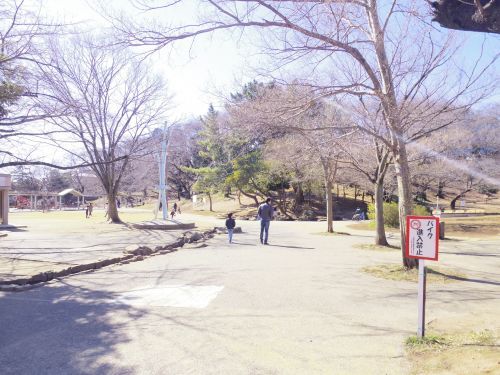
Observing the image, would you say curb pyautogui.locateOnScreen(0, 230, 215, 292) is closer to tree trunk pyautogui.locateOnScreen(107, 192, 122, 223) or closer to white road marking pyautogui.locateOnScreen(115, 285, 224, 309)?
white road marking pyautogui.locateOnScreen(115, 285, 224, 309)

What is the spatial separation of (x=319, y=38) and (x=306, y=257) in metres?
6.36

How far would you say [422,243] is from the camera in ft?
16.7

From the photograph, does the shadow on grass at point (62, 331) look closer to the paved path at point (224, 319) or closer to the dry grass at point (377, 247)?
the paved path at point (224, 319)

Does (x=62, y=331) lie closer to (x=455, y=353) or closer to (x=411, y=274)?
(x=455, y=353)

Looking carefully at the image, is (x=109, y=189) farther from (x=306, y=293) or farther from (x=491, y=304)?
(x=491, y=304)

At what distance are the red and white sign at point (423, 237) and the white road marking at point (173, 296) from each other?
3.17 m

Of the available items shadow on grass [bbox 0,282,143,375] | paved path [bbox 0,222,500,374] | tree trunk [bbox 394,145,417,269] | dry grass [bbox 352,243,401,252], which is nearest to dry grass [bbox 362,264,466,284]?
tree trunk [bbox 394,145,417,269]

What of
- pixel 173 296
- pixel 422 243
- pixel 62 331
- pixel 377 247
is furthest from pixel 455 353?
pixel 377 247

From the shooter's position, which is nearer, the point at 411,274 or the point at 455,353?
the point at 455,353

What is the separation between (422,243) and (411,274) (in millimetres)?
4428

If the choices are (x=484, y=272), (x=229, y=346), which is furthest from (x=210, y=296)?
(x=484, y=272)

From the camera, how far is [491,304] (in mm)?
6703

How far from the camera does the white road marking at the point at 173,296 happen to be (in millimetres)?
6645

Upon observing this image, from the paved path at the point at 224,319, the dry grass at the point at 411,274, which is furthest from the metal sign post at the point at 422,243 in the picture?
the dry grass at the point at 411,274
